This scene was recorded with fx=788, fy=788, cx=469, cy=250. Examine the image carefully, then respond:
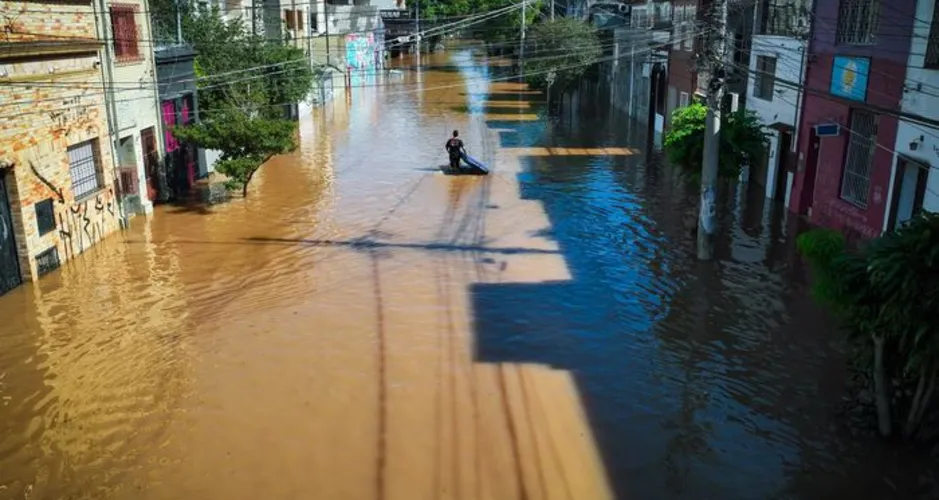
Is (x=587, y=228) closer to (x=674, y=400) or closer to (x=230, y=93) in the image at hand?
(x=674, y=400)

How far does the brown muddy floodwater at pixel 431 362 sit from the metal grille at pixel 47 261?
10.1 inches

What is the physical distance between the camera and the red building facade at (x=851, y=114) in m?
15.0

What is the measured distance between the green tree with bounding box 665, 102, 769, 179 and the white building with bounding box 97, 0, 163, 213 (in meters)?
12.1

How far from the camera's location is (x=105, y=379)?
1054 centimetres

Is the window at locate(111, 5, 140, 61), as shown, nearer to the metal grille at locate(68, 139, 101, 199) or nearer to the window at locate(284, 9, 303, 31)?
the metal grille at locate(68, 139, 101, 199)

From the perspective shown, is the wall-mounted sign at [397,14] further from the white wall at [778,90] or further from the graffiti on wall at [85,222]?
the graffiti on wall at [85,222]

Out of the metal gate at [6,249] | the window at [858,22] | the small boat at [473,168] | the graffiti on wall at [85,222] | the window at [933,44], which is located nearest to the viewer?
the window at [933,44]

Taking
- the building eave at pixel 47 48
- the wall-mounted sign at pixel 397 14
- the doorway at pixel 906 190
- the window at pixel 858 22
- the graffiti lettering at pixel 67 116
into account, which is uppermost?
the wall-mounted sign at pixel 397 14

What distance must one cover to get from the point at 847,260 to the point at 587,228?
10.1 meters

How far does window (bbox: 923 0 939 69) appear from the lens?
44.1 feet

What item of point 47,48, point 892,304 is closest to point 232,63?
point 47,48

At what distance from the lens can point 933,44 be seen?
1357 centimetres

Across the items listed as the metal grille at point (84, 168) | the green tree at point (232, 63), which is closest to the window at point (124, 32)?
the metal grille at point (84, 168)

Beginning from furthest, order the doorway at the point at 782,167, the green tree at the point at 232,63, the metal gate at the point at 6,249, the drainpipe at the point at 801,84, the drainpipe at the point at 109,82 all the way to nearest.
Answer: the green tree at the point at 232,63
the doorway at the point at 782,167
the drainpipe at the point at 801,84
the drainpipe at the point at 109,82
the metal gate at the point at 6,249
